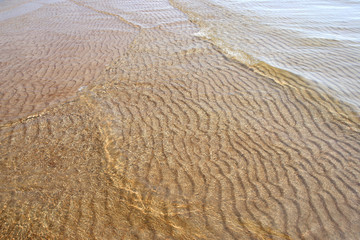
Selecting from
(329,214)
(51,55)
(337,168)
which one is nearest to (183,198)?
(329,214)

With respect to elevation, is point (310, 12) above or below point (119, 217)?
above

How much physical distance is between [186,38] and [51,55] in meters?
4.05

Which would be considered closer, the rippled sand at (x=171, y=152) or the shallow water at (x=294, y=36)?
the rippled sand at (x=171, y=152)

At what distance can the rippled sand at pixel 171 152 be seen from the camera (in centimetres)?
343

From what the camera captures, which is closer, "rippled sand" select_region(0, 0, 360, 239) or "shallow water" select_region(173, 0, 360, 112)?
"rippled sand" select_region(0, 0, 360, 239)

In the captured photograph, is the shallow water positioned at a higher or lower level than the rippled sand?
higher

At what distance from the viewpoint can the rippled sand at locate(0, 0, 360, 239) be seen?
3.43 metres

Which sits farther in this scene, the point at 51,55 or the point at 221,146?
the point at 51,55

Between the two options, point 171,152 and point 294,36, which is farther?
point 294,36

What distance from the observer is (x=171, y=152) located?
4.54 meters

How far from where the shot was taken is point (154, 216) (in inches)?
137

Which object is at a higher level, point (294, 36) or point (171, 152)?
point (294, 36)

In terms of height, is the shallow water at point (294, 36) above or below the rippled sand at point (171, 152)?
above

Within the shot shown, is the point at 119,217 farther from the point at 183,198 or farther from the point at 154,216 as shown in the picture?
the point at 183,198
